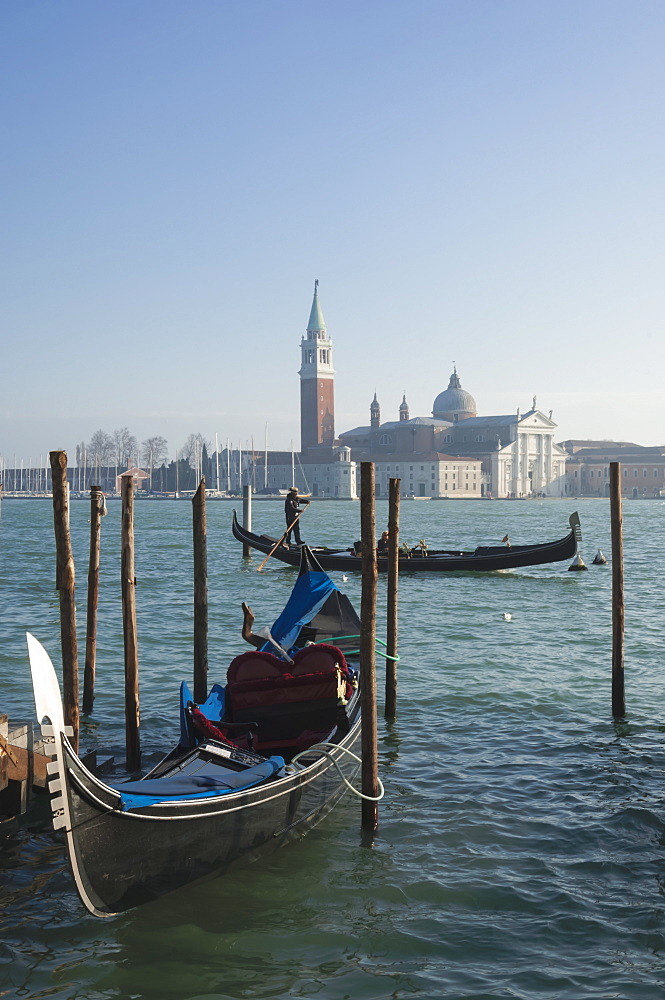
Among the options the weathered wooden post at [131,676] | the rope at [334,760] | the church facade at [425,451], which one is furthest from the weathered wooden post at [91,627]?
the church facade at [425,451]

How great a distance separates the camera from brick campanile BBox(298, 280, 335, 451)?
3275 inches

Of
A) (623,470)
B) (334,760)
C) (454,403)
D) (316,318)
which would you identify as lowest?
(334,760)

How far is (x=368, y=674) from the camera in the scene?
4.58 metres

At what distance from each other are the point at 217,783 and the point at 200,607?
2528 mm

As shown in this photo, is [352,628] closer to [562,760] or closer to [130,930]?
[562,760]

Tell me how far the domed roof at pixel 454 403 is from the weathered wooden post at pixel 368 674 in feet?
274

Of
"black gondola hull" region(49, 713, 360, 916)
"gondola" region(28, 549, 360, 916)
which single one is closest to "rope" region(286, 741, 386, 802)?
"gondola" region(28, 549, 360, 916)

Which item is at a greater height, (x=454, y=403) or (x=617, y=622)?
(x=454, y=403)

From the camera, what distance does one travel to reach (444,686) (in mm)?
7805

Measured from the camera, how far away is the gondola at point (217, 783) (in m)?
3.18

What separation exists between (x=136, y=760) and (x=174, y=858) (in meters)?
1.77

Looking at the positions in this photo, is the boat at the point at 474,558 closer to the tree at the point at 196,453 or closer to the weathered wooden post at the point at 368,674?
the weathered wooden post at the point at 368,674

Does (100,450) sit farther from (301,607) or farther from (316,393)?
(301,607)

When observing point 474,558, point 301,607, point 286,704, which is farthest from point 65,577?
point 474,558
